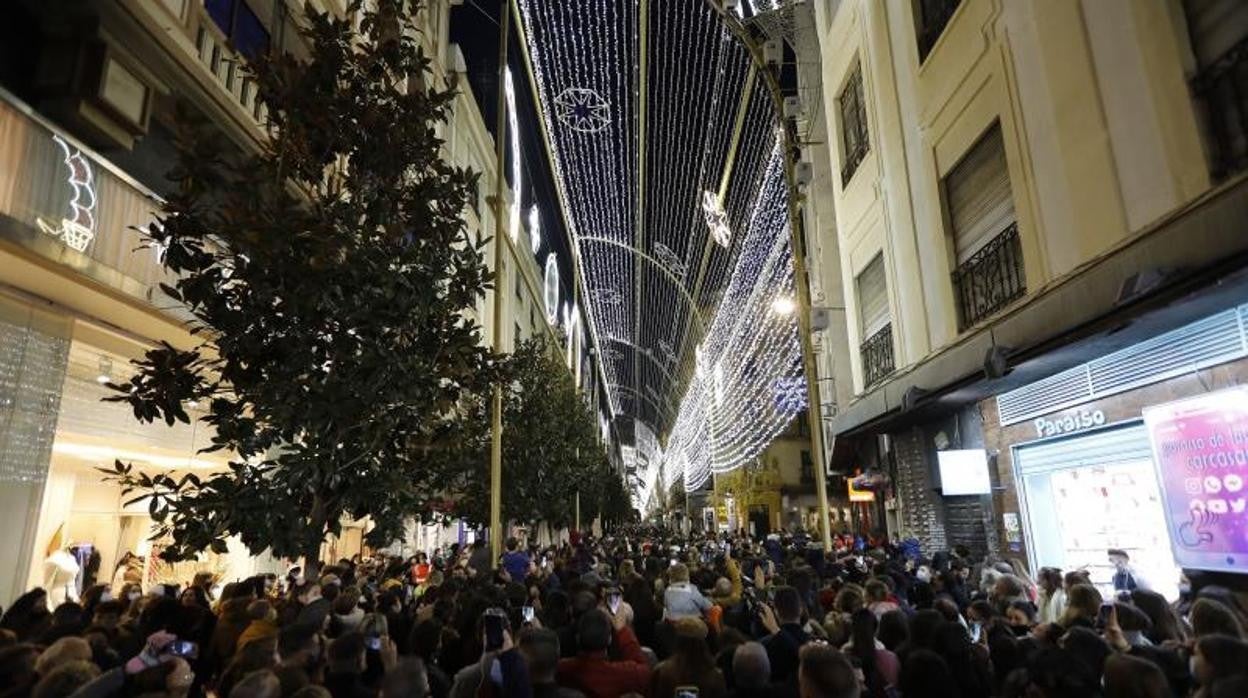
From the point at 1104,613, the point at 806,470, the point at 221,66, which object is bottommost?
the point at 1104,613

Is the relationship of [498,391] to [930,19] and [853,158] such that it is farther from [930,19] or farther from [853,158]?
[853,158]

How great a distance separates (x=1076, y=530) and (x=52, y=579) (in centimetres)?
1484

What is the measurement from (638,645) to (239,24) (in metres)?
10.9

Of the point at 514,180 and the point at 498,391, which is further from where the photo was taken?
the point at 514,180

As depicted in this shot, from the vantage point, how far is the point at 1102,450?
10117 millimetres

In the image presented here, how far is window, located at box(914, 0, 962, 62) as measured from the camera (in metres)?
12.2

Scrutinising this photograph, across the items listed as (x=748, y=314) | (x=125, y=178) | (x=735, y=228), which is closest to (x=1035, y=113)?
(x=125, y=178)

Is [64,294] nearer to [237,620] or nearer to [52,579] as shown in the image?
[237,620]

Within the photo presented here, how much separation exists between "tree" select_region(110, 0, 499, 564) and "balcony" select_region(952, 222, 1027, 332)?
7.67m

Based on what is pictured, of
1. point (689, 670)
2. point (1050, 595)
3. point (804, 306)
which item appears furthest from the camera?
point (804, 306)

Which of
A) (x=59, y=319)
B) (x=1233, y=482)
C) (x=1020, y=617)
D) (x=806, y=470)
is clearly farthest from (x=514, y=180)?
(x=1020, y=617)

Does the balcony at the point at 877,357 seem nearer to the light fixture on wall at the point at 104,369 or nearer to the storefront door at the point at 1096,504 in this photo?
the storefront door at the point at 1096,504

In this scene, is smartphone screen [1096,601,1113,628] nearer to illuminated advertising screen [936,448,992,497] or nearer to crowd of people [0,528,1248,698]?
crowd of people [0,528,1248,698]

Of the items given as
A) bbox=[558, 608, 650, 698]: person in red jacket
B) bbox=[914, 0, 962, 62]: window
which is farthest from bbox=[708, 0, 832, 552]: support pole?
bbox=[558, 608, 650, 698]: person in red jacket
